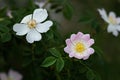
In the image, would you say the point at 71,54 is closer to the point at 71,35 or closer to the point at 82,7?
the point at 71,35

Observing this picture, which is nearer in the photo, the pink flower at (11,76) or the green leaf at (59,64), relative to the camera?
the green leaf at (59,64)

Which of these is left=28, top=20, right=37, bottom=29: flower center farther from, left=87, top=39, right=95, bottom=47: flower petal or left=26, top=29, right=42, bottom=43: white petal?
left=87, top=39, right=95, bottom=47: flower petal

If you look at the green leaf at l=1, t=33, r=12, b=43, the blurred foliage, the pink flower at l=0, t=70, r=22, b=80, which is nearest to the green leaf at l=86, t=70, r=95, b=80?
the blurred foliage

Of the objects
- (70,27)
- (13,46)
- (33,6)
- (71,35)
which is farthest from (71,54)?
(70,27)

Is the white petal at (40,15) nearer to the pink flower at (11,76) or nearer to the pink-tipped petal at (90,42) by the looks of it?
the pink-tipped petal at (90,42)

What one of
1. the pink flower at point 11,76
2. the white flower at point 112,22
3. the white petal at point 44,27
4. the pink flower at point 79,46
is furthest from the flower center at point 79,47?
the pink flower at point 11,76

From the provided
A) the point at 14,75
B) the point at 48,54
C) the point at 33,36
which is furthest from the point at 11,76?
the point at 33,36
